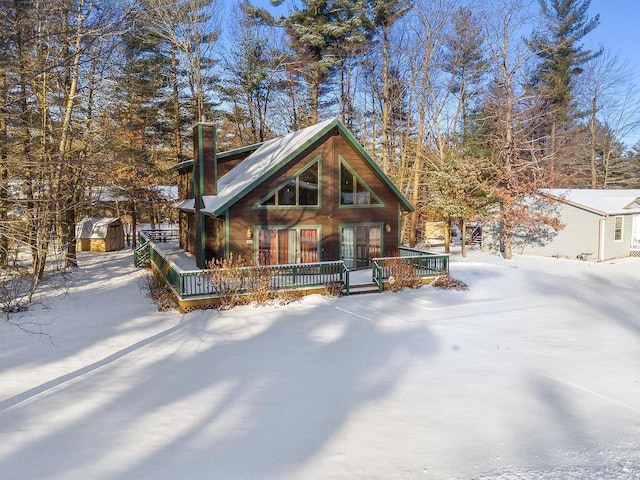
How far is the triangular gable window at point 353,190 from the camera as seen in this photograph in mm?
16312

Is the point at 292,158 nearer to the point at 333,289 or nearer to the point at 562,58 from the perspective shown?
the point at 333,289

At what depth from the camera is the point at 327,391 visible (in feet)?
22.9

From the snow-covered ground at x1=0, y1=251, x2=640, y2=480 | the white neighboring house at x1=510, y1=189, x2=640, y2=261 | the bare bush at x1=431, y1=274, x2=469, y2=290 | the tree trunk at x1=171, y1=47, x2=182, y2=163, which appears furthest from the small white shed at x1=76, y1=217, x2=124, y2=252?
the white neighboring house at x1=510, y1=189, x2=640, y2=261

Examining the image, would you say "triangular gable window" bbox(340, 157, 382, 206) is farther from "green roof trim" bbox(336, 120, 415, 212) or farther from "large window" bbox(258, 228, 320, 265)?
"large window" bbox(258, 228, 320, 265)

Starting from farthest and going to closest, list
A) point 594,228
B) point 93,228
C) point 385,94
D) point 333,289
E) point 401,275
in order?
point 385,94 → point 93,228 → point 594,228 → point 401,275 → point 333,289

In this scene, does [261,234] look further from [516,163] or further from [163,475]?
[516,163]

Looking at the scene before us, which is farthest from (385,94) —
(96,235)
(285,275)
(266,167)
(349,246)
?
(96,235)

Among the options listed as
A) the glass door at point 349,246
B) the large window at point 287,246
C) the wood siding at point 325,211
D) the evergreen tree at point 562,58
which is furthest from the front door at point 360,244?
the evergreen tree at point 562,58

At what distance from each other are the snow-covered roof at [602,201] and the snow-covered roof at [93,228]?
2560 cm

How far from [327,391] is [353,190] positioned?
1054cm

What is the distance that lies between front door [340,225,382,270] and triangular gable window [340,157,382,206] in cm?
95

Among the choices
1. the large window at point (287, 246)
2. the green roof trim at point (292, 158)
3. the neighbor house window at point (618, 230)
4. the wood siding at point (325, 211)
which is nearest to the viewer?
the green roof trim at point (292, 158)

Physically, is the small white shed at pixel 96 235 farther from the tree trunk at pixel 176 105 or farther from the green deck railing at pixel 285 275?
the green deck railing at pixel 285 275

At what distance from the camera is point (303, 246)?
52.0 feet
